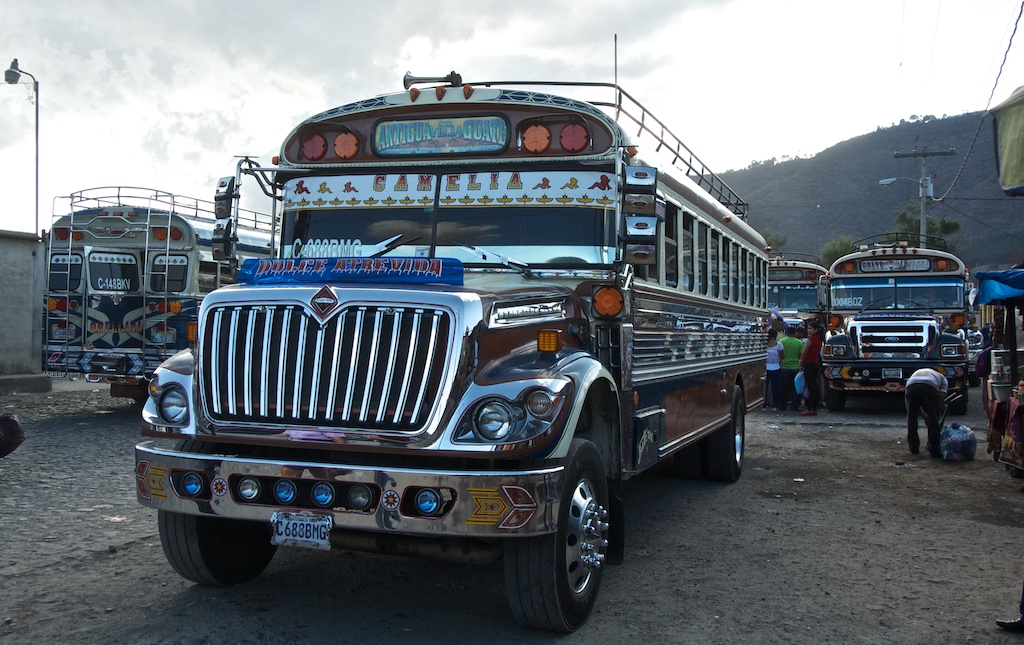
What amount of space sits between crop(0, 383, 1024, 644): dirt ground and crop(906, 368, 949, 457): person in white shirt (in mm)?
1581

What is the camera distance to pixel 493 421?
396 cm

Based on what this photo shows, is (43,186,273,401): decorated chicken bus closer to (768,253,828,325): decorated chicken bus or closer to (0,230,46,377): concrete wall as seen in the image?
(0,230,46,377): concrete wall

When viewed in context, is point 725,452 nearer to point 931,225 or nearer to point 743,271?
point 743,271

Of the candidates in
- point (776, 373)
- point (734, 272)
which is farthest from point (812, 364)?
point (734, 272)

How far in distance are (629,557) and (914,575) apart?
1763mm

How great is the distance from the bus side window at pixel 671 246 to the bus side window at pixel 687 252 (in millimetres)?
252

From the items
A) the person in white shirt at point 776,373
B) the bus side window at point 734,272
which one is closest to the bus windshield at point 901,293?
the person in white shirt at point 776,373

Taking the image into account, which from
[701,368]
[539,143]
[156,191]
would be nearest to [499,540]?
[539,143]

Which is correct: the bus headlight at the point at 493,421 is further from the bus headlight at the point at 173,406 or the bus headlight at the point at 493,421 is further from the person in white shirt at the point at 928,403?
the person in white shirt at the point at 928,403

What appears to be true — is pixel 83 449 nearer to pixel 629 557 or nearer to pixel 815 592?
pixel 629 557

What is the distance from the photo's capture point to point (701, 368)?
749 centimetres

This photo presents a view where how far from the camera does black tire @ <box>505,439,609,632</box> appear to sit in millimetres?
4109

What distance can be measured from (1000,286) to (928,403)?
5.76ft

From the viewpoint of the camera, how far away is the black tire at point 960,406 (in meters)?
15.5
